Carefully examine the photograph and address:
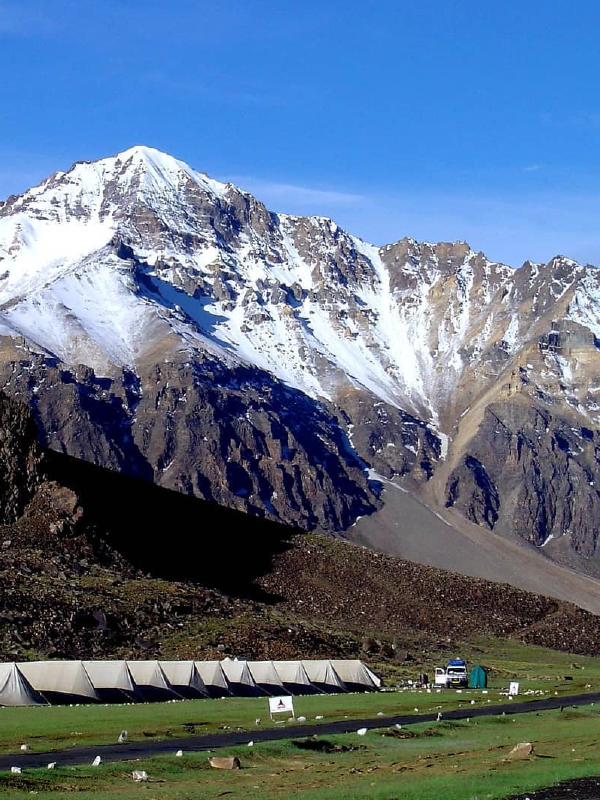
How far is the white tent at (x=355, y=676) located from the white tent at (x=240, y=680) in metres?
7.40

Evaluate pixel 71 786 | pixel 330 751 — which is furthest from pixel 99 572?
pixel 71 786

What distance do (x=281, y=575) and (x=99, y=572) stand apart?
3049 cm

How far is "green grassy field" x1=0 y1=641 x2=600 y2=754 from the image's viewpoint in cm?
4531

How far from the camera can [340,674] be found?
243ft

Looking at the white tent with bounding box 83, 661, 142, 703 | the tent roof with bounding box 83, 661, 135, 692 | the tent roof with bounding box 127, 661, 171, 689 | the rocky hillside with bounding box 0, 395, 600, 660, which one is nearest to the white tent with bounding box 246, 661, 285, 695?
the tent roof with bounding box 127, 661, 171, 689

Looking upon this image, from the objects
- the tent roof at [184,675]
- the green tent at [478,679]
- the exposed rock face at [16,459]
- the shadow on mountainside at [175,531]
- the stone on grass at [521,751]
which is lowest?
the green tent at [478,679]

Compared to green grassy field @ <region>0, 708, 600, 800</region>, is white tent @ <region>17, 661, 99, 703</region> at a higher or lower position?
higher

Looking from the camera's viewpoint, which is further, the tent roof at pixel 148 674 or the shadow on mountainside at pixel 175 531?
the shadow on mountainside at pixel 175 531

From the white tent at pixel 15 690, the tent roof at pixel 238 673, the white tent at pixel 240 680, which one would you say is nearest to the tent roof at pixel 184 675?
the white tent at pixel 240 680

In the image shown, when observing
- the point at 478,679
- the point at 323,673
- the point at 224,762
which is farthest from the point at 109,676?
the point at 478,679

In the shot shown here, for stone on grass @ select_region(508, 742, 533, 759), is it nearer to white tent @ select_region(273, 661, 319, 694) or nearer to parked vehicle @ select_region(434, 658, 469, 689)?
white tent @ select_region(273, 661, 319, 694)

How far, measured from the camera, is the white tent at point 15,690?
2191 inches

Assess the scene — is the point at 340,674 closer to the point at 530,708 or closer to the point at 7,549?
the point at 530,708

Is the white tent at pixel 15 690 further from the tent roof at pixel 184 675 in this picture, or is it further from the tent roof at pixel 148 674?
the tent roof at pixel 184 675
